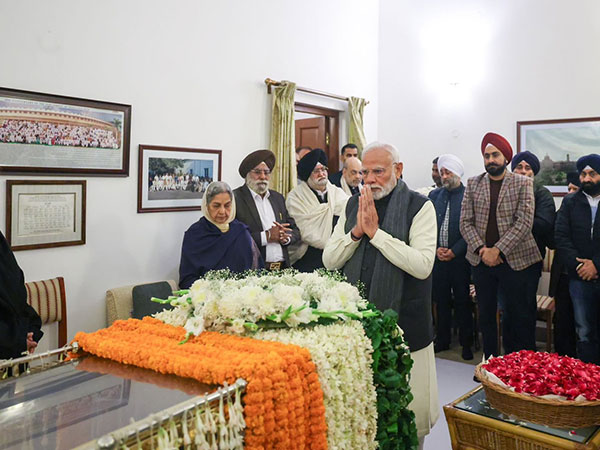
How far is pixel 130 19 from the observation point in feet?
13.3

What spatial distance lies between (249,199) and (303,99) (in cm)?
169

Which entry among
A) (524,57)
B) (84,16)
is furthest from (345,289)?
(524,57)

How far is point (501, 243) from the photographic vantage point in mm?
4188

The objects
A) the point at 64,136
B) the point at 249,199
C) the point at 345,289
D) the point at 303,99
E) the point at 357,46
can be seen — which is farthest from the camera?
the point at 357,46

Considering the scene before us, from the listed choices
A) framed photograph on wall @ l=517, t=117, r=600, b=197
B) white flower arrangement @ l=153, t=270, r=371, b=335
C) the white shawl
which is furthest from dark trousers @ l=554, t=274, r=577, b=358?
white flower arrangement @ l=153, t=270, r=371, b=335

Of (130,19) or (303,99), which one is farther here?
(303,99)

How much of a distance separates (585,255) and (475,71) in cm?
295

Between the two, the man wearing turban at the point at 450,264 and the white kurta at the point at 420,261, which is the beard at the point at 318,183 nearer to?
the man wearing turban at the point at 450,264

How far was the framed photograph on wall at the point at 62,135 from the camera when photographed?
3395 mm

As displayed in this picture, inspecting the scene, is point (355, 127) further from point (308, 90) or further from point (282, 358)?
point (282, 358)

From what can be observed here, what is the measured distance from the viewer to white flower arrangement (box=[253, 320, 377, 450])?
161 cm

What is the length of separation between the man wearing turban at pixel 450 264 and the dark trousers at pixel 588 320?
103cm

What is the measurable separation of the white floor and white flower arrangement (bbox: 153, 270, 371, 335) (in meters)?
1.83

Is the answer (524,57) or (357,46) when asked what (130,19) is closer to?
(357,46)
